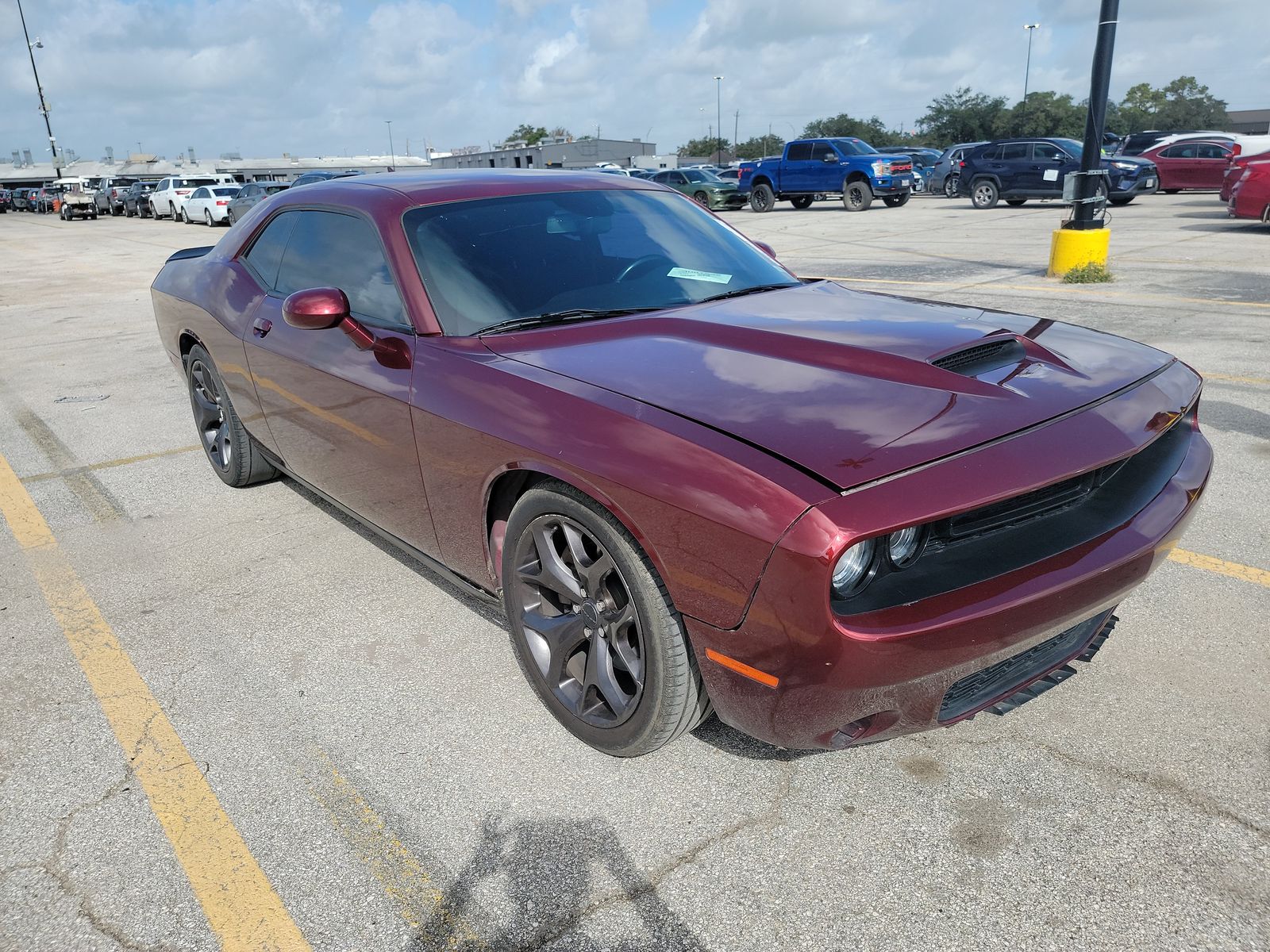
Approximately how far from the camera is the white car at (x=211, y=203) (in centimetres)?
3073

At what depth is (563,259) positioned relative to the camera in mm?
3242

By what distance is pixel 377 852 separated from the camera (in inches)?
89.6

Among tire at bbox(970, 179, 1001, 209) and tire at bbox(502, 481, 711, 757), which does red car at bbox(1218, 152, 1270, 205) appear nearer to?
tire at bbox(970, 179, 1001, 209)

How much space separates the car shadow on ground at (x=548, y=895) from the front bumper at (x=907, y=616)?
1.45ft

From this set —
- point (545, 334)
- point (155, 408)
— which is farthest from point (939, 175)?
point (545, 334)

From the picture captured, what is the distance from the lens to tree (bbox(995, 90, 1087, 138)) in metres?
66.1

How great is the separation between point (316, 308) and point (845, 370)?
172 centimetres

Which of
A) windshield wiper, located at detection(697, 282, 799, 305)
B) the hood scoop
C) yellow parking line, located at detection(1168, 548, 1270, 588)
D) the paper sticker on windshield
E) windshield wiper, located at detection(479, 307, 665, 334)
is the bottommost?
yellow parking line, located at detection(1168, 548, 1270, 588)

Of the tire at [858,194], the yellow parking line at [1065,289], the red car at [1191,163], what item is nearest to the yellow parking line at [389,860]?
the yellow parking line at [1065,289]

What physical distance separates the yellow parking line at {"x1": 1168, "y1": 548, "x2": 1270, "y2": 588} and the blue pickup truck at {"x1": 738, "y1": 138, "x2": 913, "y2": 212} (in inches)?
933

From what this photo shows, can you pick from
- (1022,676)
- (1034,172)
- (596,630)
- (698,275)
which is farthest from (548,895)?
(1034,172)

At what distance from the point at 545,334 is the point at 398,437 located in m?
0.60

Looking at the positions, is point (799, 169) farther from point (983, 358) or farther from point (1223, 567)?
point (983, 358)

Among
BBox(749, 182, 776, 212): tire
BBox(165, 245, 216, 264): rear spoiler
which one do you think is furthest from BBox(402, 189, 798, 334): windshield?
BBox(749, 182, 776, 212): tire
